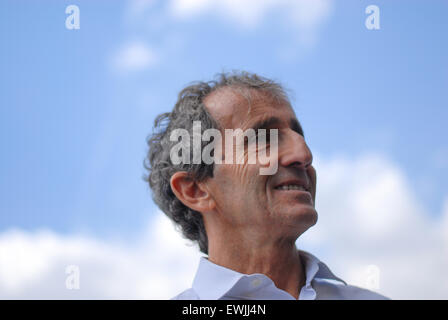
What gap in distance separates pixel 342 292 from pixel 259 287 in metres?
0.33

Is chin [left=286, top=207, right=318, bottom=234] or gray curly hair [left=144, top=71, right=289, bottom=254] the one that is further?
gray curly hair [left=144, top=71, right=289, bottom=254]

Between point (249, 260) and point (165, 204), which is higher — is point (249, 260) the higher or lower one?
the lower one

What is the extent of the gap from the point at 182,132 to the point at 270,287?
628 mm

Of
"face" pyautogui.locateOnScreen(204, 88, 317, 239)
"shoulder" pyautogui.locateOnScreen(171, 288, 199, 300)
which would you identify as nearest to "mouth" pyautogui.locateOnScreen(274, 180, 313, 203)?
"face" pyautogui.locateOnScreen(204, 88, 317, 239)

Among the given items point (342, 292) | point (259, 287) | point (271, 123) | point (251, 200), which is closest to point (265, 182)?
point (251, 200)

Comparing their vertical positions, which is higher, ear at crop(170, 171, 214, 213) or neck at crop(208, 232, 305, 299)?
ear at crop(170, 171, 214, 213)

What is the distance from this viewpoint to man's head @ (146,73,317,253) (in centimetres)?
162

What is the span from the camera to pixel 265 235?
1.64m

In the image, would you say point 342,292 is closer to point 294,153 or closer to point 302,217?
point 302,217

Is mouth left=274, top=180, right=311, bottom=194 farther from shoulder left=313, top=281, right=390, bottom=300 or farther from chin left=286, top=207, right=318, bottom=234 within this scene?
shoulder left=313, top=281, right=390, bottom=300

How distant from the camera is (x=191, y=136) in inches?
70.4

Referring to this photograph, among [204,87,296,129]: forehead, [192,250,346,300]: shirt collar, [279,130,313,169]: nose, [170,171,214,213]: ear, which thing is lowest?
[192,250,346,300]: shirt collar
